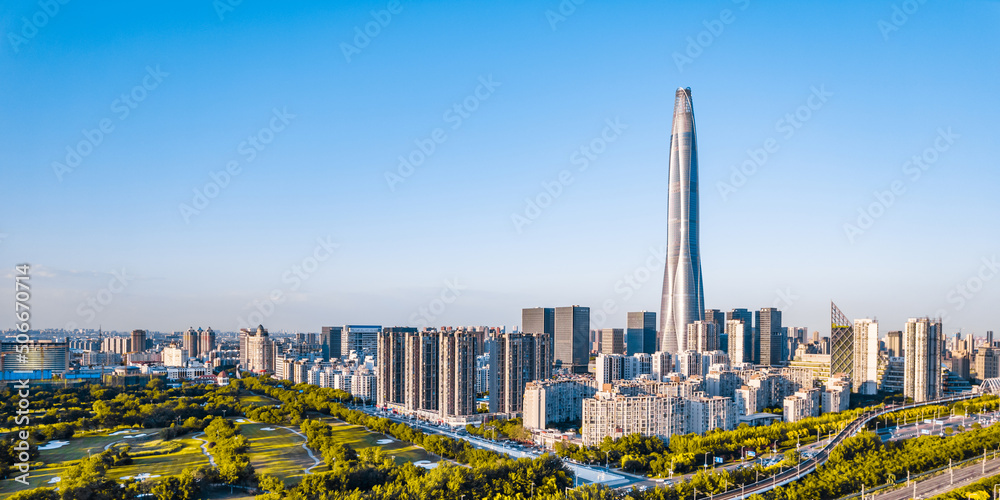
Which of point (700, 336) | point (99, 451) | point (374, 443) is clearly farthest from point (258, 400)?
point (700, 336)

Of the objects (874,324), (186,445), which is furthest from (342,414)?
(874,324)

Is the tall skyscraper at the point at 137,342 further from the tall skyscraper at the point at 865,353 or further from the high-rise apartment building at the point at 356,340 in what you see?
the tall skyscraper at the point at 865,353

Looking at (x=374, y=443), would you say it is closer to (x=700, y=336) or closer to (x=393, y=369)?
(x=393, y=369)

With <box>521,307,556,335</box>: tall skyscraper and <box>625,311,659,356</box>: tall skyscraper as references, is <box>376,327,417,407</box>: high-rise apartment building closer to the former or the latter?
<box>521,307,556,335</box>: tall skyscraper

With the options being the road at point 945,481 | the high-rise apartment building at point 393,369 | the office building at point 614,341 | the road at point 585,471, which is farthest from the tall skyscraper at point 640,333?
the road at point 945,481

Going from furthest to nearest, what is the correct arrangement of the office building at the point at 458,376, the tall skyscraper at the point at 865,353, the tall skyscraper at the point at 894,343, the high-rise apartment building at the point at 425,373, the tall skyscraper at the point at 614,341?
the tall skyscraper at the point at 614,341 → the tall skyscraper at the point at 894,343 → the tall skyscraper at the point at 865,353 → the high-rise apartment building at the point at 425,373 → the office building at the point at 458,376

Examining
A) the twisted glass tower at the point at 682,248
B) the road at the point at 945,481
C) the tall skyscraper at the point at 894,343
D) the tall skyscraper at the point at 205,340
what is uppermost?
the twisted glass tower at the point at 682,248

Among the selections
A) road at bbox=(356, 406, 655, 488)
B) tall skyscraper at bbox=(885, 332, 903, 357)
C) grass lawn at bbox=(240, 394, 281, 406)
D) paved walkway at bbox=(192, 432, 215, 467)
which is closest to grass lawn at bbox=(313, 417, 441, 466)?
road at bbox=(356, 406, 655, 488)
